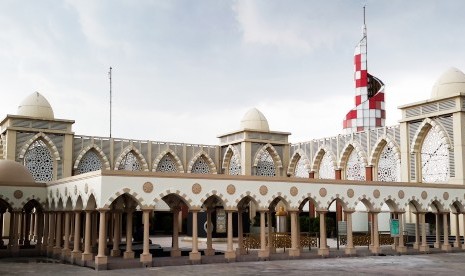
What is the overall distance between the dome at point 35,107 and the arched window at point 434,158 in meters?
22.1

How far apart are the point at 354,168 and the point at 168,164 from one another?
12708 mm

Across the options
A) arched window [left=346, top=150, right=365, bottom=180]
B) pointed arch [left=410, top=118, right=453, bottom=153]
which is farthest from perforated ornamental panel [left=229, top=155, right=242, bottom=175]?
pointed arch [left=410, top=118, right=453, bottom=153]

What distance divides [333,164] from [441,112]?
895 centimetres

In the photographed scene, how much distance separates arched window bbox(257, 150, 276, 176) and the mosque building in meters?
0.10

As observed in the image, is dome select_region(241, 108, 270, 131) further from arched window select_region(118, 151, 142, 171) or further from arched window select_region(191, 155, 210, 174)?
arched window select_region(118, 151, 142, 171)

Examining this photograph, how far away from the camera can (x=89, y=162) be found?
36.1m

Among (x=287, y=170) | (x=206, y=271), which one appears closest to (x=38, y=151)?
(x=287, y=170)

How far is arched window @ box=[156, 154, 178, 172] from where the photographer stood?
1533 inches

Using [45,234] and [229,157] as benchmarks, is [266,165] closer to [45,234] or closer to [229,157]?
[229,157]

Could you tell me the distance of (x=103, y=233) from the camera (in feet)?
59.1

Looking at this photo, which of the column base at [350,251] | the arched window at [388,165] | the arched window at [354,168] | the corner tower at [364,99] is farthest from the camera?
the corner tower at [364,99]

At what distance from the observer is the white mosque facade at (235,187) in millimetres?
20016

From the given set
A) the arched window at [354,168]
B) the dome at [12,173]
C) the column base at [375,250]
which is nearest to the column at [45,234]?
the dome at [12,173]

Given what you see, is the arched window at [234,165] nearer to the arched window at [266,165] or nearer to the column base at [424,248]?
the arched window at [266,165]
